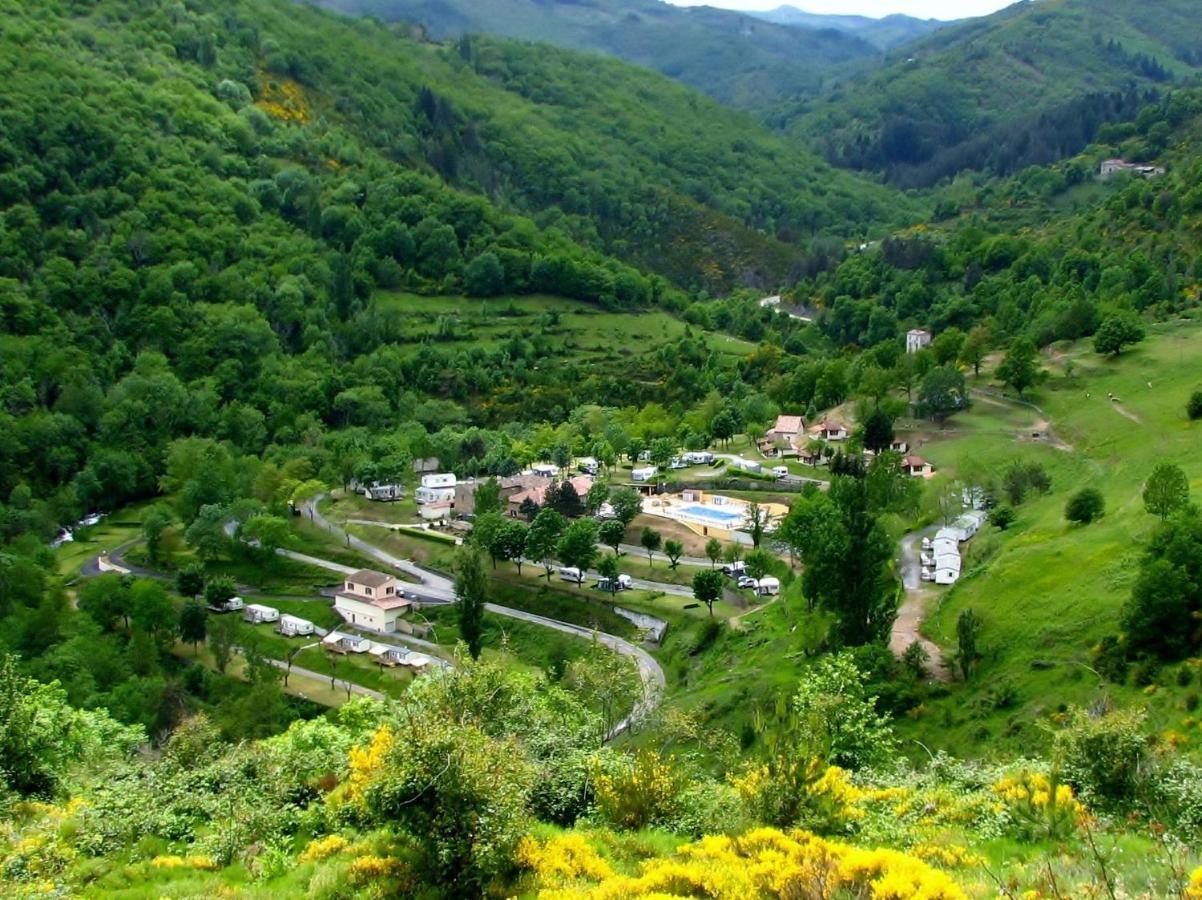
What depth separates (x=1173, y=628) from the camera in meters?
26.0

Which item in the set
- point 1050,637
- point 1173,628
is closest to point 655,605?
point 1050,637

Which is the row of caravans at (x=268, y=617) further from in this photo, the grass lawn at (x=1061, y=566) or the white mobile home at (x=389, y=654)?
the grass lawn at (x=1061, y=566)

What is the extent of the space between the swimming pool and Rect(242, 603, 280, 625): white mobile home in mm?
21734

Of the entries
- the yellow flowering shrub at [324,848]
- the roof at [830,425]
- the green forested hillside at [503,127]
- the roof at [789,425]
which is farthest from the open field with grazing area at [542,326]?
the yellow flowering shrub at [324,848]

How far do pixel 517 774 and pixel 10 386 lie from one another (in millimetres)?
72179

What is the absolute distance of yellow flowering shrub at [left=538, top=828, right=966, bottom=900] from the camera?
1036 cm

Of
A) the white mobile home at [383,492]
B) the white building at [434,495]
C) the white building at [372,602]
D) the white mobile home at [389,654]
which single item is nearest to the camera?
the white mobile home at [389,654]

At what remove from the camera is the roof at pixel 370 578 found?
164ft

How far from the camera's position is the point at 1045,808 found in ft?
43.7

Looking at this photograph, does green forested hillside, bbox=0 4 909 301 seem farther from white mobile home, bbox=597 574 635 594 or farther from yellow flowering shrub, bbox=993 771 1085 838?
yellow flowering shrub, bbox=993 771 1085 838

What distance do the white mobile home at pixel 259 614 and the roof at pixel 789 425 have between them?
34.7m

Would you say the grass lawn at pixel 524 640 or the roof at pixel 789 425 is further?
the roof at pixel 789 425

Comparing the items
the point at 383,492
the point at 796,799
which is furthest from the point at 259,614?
the point at 796,799

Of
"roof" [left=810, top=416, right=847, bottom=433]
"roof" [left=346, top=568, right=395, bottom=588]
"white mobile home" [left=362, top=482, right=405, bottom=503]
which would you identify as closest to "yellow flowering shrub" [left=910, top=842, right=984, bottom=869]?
"roof" [left=346, top=568, right=395, bottom=588]
